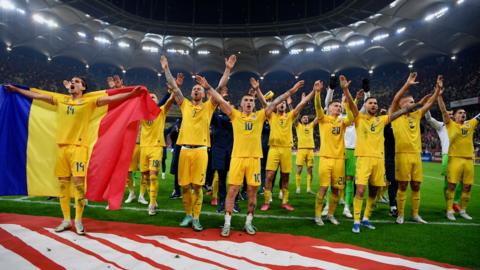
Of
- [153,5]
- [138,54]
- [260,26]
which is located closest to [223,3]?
[260,26]

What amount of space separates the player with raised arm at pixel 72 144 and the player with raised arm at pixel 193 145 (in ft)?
5.02

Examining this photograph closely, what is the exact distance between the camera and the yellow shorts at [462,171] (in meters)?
6.70

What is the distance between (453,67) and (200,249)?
4035 cm

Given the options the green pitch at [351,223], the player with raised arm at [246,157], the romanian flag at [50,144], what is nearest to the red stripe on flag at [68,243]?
the romanian flag at [50,144]

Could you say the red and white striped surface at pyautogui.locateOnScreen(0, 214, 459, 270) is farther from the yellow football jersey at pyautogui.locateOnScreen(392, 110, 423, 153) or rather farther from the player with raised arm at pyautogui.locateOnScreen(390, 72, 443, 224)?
the yellow football jersey at pyautogui.locateOnScreen(392, 110, 423, 153)

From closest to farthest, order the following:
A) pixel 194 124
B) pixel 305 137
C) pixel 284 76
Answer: pixel 194 124, pixel 305 137, pixel 284 76

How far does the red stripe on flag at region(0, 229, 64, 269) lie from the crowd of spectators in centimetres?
3311

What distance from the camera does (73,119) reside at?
5.01 meters

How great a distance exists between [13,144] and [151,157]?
257 centimetres

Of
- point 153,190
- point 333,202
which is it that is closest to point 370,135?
point 333,202

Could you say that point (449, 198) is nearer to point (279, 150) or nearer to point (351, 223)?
point (351, 223)

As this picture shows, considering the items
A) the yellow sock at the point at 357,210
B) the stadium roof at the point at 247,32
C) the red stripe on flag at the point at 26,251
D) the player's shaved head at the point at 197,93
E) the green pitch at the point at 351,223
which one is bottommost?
the green pitch at the point at 351,223

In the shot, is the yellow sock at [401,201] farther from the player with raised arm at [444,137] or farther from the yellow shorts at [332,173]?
the player with raised arm at [444,137]

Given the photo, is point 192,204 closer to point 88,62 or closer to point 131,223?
point 131,223
